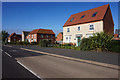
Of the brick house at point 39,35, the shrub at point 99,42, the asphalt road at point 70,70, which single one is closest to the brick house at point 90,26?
the shrub at point 99,42

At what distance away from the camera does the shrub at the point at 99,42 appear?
1238 centimetres

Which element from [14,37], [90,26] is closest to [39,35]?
[90,26]

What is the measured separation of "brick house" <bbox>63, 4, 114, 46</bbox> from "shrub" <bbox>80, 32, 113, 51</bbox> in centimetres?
449

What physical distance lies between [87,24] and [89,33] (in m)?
2.32

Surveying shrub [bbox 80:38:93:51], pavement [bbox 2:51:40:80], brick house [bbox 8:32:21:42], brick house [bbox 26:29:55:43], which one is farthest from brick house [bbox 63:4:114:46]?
brick house [bbox 8:32:21:42]

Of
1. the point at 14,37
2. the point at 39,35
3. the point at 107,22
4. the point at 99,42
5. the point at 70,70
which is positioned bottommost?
the point at 70,70

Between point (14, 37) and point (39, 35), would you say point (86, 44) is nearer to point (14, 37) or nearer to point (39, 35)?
point (39, 35)

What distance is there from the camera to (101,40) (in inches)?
492

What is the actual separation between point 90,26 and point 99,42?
9.48 m

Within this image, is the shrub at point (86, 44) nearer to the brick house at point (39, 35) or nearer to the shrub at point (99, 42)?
the shrub at point (99, 42)

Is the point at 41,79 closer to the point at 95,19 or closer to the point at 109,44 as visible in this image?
the point at 109,44

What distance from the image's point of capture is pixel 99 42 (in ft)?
41.3

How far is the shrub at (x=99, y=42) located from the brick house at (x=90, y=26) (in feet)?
14.7

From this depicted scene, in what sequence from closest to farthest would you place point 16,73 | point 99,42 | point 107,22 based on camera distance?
point 16,73
point 99,42
point 107,22
